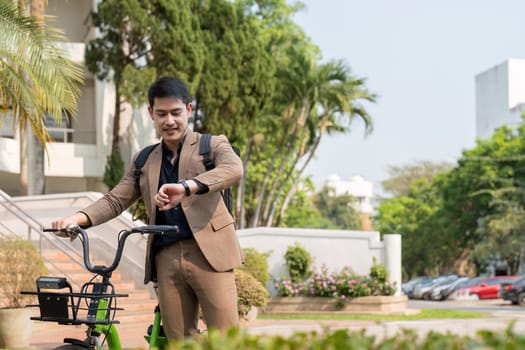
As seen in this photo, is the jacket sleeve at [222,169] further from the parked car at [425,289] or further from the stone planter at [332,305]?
the parked car at [425,289]

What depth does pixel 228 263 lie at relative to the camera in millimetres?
4418

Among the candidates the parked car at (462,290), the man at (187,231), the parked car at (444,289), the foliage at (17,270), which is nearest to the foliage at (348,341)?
the man at (187,231)

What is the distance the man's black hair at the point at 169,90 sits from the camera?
4.50 m

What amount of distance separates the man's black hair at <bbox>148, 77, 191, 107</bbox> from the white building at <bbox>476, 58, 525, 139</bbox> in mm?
65780

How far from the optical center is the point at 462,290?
41.8 meters

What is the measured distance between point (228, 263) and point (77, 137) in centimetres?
2458

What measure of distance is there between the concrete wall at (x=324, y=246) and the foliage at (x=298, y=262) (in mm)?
219

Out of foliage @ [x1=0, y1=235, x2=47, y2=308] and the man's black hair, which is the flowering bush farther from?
the man's black hair

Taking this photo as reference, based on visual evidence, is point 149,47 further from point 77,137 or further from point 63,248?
point 63,248

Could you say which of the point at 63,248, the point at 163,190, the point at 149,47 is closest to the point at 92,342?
the point at 163,190

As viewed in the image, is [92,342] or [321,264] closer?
[92,342]

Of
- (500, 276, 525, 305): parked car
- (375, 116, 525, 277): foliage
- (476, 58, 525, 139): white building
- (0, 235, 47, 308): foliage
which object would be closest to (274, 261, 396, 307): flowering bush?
(0, 235, 47, 308): foliage

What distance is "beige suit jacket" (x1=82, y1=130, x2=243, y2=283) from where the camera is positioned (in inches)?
171

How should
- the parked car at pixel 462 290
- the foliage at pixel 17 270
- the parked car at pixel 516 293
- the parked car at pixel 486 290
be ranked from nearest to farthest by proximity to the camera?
the foliage at pixel 17 270 → the parked car at pixel 516 293 → the parked car at pixel 486 290 → the parked car at pixel 462 290
